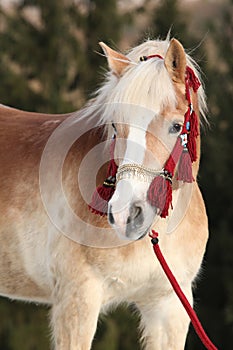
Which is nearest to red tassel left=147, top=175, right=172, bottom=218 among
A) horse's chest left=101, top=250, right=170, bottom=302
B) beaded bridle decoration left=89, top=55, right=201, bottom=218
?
beaded bridle decoration left=89, top=55, right=201, bottom=218

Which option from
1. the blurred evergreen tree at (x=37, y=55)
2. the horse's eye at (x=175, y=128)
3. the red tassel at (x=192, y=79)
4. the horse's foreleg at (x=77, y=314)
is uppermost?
the red tassel at (x=192, y=79)

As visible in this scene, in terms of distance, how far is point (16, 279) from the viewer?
4.98 m

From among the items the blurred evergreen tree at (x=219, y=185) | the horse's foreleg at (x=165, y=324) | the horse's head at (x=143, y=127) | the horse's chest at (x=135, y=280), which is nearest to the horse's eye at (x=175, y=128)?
the horse's head at (x=143, y=127)

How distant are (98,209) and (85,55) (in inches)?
637

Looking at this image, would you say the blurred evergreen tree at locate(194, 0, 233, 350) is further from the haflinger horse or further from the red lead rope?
the red lead rope

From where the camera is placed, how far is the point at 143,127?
391 cm

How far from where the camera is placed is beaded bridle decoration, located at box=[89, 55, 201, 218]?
387 centimetres

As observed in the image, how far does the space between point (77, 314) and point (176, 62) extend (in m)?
1.62

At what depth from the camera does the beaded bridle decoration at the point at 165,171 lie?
387 centimetres

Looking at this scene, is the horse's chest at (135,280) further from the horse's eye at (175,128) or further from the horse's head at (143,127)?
the horse's eye at (175,128)

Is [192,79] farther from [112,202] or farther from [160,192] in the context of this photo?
[112,202]

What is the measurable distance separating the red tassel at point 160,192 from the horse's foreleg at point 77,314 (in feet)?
2.55

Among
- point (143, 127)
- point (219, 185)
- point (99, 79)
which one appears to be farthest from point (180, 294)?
point (219, 185)

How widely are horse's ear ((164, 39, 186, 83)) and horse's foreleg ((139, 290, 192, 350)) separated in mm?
1475
